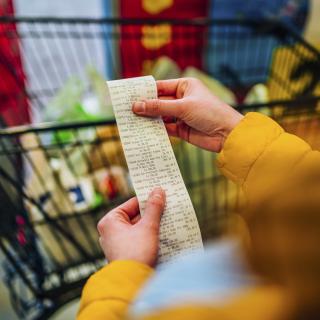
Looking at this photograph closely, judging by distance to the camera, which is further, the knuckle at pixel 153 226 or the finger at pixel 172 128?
the finger at pixel 172 128

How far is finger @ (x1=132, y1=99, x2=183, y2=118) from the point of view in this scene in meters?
0.63

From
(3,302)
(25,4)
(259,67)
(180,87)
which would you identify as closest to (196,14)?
(259,67)

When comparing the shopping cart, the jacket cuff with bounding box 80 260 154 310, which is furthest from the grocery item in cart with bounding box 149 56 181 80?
the jacket cuff with bounding box 80 260 154 310

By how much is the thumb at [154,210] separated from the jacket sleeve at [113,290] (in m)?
0.08

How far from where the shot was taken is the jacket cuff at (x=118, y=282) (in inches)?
17.9

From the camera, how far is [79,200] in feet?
3.71

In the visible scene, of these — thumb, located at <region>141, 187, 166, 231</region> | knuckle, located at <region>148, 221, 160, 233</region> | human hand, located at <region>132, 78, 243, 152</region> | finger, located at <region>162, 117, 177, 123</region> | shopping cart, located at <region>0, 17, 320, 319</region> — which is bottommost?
shopping cart, located at <region>0, 17, 320, 319</region>

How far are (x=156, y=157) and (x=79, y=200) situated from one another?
574 mm

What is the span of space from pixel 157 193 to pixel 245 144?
0.17 m

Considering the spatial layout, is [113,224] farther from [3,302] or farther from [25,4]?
[25,4]

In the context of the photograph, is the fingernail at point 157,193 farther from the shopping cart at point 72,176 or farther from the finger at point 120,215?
the shopping cart at point 72,176

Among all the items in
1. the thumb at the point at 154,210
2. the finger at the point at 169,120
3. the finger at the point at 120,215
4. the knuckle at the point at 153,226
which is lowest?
the finger at the point at 120,215

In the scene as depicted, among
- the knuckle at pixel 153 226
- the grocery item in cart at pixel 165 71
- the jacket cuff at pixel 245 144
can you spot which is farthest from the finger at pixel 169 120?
the grocery item in cart at pixel 165 71

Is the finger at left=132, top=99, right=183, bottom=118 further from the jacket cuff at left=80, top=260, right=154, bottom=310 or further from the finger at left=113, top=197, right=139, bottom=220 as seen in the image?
the jacket cuff at left=80, top=260, right=154, bottom=310
